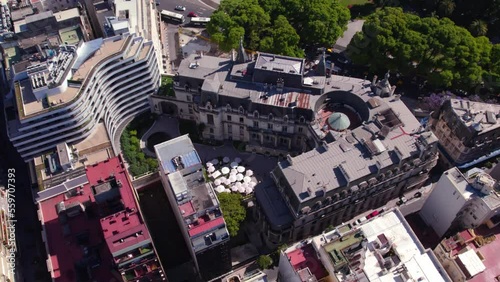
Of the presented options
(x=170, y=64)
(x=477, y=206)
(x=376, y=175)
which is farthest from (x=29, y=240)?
(x=477, y=206)

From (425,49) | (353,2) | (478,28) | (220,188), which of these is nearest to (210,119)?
(220,188)

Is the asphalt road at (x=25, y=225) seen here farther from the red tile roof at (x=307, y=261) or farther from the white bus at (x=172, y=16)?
the white bus at (x=172, y=16)

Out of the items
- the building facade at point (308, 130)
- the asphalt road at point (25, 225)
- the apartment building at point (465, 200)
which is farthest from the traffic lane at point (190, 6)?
the apartment building at point (465, 200)

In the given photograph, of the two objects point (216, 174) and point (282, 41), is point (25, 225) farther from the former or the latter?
point (282, 41)

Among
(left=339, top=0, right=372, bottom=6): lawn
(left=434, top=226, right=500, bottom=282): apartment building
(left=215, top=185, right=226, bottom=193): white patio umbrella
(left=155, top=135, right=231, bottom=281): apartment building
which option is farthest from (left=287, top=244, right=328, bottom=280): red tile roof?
(left=339, top=0, right=372, bottom=6): lawn

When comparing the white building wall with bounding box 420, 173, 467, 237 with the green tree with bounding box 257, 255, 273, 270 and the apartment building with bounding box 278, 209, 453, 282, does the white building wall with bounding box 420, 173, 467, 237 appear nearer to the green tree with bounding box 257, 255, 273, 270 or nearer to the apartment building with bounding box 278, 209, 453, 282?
the apartment building with bounding box 278, 209, 453, 282

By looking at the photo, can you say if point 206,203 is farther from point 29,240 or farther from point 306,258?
point 29,240
